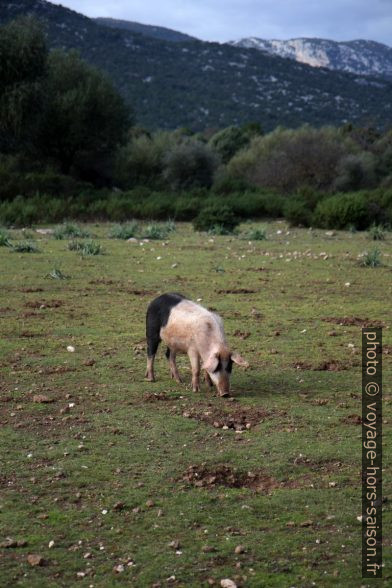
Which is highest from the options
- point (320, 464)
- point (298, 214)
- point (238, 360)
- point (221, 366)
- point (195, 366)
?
point (298, 214)

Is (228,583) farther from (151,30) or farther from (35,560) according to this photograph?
(151,30)

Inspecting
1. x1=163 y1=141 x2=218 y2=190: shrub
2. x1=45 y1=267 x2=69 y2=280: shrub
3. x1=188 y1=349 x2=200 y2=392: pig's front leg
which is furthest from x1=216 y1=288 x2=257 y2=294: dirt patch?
x1=163 y1=141 x2=218 y2=190: shrub

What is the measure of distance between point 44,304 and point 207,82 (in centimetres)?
9833

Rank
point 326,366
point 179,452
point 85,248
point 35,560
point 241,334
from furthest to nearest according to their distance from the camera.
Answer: point 85,248, point 241,334, point 326,366, point 179,452, point 35,560

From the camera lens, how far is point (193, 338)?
7.93m

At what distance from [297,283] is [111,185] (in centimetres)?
3144

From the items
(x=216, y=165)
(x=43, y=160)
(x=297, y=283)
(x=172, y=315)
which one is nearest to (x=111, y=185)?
(x=43, y=160)

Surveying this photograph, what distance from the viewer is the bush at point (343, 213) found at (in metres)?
28.3

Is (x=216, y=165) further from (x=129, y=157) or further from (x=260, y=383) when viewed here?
(x=260, y=383)

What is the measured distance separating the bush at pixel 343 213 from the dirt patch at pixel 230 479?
23.1m

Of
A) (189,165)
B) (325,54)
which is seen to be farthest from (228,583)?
(325,54)

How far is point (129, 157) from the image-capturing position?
164 feet

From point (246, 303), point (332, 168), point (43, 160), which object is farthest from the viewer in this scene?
point (332, 168)

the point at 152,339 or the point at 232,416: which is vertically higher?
the point at 152,339
